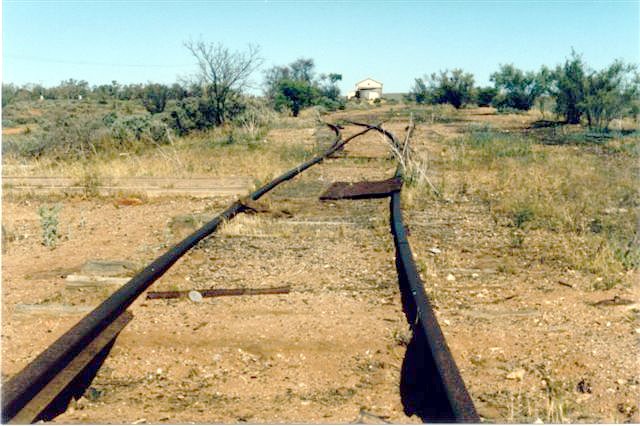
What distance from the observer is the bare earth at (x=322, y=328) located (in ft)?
9.78

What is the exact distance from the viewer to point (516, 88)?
46469 mm

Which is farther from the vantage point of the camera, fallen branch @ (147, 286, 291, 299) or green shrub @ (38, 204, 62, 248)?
green shrub @ (38, 204, 62, 248)

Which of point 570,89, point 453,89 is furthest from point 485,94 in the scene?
point 570,89

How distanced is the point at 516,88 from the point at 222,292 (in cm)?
4545

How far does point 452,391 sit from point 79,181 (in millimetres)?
8765

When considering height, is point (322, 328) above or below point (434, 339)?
below

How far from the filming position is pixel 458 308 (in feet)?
14.2

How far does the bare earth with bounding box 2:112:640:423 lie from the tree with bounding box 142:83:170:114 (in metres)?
28.3

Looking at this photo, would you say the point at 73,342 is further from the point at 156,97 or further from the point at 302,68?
the point at 302,68

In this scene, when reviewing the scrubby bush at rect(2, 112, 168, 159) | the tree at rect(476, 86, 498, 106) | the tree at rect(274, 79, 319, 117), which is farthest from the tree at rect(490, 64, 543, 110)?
the scrubby bush at rect(2, 112, 168, 159)

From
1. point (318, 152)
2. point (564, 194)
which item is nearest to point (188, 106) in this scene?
point (318, 152)

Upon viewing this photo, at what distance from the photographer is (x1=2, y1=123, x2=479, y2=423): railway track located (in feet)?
8.67

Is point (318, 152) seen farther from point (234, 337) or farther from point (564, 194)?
point (234, 337)

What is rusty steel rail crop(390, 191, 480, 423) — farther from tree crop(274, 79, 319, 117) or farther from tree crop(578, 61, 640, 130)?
tree crop(274, 79, 319, 117)
